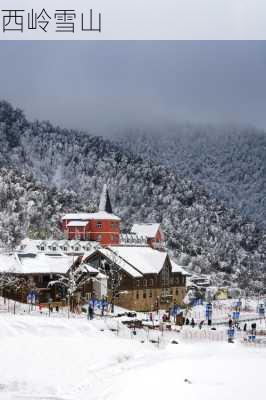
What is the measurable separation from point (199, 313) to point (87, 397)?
112ft

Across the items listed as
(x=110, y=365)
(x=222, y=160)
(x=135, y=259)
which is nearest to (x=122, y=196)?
(x=222, y=160)

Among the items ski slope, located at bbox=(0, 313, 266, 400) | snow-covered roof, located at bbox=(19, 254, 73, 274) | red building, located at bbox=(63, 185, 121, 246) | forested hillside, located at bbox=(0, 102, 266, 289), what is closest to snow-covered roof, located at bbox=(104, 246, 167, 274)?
snow-covered roof, located at bbox=(19, 254, 73, 274)

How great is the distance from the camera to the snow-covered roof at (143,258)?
55.4 meters

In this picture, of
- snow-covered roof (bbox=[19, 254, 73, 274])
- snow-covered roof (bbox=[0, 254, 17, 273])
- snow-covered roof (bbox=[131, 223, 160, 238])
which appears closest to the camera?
snow-covered roof (bbox=[0, 254, 17, 273])

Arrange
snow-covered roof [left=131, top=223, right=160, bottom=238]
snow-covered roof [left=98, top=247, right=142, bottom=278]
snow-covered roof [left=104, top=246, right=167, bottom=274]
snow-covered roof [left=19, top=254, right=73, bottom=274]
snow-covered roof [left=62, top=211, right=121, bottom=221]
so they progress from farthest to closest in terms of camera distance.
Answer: snow-covered roof [left=131, top=223, right=160, bottom=238], snow-covered roof [left=62, top=211, right=121, bottom=221], snow-covered roof [left=104, top=246, right=167, bottom=274], snow-covered roof [left=98, top=247, right=142, bottom=278], snow-covered roof [left=19, top=254, right=73, bottom=274]

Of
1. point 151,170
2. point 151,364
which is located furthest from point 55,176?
point 151,364

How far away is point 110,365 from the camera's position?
87.6ft

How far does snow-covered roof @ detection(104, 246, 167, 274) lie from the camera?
Result: 2182 inches

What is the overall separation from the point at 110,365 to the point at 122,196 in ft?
310

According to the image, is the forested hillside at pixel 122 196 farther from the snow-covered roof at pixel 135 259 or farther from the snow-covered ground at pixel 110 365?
the snow-covered ground at pixel 110 365

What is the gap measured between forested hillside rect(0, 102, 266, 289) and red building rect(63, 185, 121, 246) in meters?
10.6

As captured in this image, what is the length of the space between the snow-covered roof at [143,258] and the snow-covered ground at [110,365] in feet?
67.7

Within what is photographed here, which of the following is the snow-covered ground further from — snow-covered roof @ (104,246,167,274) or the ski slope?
snow-covered roof @ (104,246,167,274)
